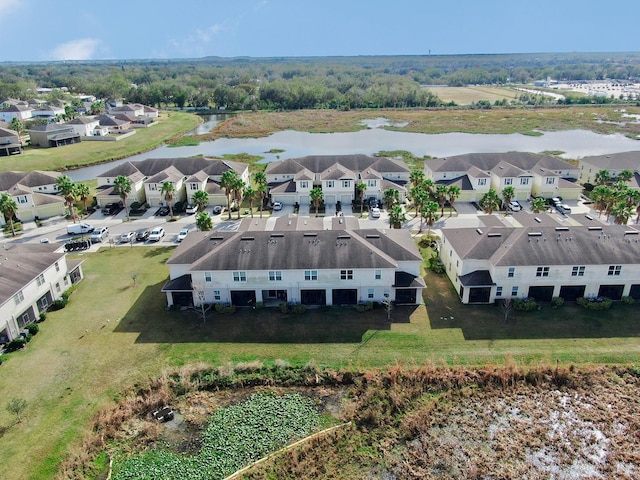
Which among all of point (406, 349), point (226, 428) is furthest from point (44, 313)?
point (406, 349)

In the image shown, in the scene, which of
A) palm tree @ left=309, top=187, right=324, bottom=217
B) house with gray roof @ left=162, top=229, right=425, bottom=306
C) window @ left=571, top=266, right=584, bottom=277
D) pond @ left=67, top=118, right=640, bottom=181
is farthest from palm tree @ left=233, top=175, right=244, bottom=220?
window @ left=571, top=266, right=584, bottom=277

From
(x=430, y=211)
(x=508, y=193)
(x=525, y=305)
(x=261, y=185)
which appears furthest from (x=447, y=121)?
(x=525, y=305)

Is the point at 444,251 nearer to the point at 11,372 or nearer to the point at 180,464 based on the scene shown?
the point at 180,464

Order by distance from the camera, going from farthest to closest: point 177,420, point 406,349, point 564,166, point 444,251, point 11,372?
point 564,166, point 444,251, point 406,349, point 11,372, point 177,420

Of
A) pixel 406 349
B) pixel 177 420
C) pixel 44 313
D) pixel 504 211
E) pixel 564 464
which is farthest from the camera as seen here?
pixel 504 211

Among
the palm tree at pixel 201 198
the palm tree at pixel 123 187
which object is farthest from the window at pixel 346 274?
the palm tree at pixel 123 187

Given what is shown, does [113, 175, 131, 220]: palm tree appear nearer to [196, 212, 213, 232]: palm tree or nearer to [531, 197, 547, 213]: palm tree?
[196, 212, 213, 232]: palm tree
